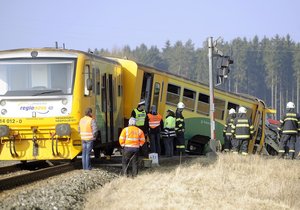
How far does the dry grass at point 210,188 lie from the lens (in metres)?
11.0

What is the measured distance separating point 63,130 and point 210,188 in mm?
4004

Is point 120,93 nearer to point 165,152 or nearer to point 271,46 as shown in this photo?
point 165,152

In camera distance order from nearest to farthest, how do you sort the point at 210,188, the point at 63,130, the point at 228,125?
1. the point at 210,188
2. the point at 63,130
3. the point at 228,125

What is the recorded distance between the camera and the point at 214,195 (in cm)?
1205

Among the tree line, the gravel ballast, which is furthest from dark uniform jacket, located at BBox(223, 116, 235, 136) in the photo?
the tree line

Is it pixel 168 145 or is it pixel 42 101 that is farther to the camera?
pixel 168 145

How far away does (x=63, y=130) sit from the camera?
14.8 meters

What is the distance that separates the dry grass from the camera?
36.1 feet

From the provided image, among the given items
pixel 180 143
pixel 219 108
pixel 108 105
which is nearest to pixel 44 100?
pixel 108 105

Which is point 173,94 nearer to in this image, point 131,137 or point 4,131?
point 131,137

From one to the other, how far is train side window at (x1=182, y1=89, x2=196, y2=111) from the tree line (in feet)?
253

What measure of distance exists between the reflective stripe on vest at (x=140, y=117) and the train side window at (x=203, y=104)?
572 cm

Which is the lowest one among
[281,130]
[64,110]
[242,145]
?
[242,145]

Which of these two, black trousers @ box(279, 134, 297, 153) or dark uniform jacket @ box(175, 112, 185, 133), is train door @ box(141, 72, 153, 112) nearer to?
dark uniform jacket @ box(175, 112, 185, 133)
